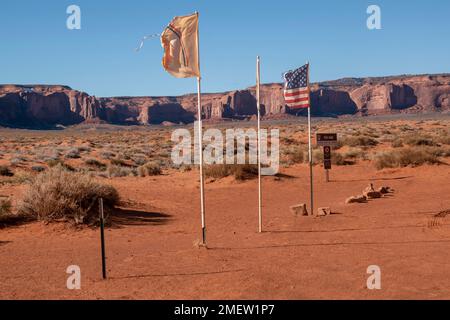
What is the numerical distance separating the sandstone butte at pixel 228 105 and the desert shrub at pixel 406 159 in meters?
124

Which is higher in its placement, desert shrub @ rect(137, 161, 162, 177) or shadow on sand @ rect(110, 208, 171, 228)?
desert shrub @ rect(137, 161, 162, 177)

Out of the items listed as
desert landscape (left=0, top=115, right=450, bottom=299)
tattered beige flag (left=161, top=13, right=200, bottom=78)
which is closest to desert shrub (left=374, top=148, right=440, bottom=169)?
desert landscape (left=0, top=115, right=450, bottom=299)

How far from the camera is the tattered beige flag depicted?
29.3 feet

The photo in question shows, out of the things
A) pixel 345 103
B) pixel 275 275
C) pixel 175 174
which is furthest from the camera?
pixel 345 103

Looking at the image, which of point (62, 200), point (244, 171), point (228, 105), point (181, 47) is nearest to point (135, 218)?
point (62, 200)

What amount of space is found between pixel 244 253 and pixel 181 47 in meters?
4.01

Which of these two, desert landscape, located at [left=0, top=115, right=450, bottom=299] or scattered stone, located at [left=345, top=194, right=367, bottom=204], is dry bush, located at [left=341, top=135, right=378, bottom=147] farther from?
scattered stone, located at [left=345, top=194, right=367, bottom=204]

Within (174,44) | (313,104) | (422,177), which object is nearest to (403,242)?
(174,44)

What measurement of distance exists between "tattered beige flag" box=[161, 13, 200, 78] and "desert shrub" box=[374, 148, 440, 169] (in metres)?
16.4

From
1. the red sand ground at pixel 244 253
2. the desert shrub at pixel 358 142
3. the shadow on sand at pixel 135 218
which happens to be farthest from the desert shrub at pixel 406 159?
the shadow on sand at pixel 135 218

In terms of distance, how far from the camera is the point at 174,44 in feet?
29.3

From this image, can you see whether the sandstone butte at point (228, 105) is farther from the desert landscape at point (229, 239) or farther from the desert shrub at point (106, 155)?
the desert landscape at point (229, 239)

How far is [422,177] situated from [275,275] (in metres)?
14.7
